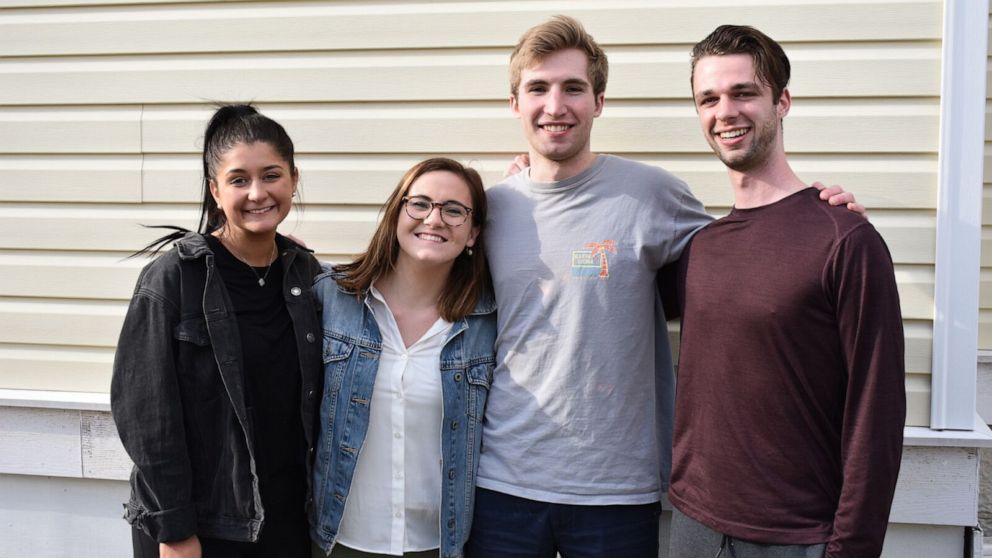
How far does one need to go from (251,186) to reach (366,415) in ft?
2.55

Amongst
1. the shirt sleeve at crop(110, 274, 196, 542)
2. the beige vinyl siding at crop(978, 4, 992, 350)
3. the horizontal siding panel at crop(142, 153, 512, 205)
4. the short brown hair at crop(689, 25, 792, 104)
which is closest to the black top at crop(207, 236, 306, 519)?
the shirt sleeve at crop(110, 274, 196, 542)

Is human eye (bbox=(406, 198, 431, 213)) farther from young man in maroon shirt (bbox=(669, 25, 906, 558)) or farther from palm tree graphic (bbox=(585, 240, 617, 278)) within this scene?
young man in maroon shirt (bbox=(669, 25, 906, 558))

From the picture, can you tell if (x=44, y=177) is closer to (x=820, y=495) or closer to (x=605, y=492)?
(x=605, y=492)

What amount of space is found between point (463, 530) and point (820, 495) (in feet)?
3.43

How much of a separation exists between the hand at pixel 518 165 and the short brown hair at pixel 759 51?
82cm

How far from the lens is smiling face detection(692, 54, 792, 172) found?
2219 mm

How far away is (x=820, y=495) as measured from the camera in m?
2.05

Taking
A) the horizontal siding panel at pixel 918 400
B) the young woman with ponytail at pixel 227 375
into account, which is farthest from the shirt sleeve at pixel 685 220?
the young woman with ponytail at pixel 227 375

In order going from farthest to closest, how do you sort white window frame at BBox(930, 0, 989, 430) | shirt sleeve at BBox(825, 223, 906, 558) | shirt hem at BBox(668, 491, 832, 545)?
white window frame at BBox(930, 0, 989, 430)
shirt hem at BBox(668, 491, 832, 545)
shirt sleeve at BBox(825, 223, 906, 558)

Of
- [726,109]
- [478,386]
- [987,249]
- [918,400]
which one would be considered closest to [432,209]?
[478,386]

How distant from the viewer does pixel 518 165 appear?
2.88 meters

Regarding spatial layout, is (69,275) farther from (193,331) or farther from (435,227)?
(435,227)

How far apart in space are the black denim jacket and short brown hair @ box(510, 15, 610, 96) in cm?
117

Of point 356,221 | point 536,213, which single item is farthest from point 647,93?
point 356,221
